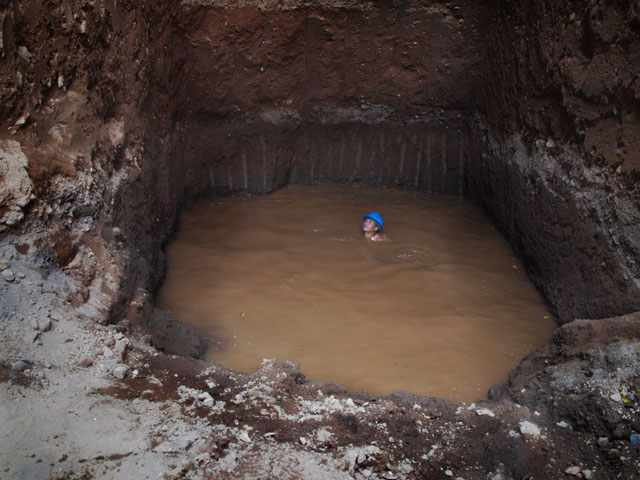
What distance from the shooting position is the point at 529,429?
2.38 metres

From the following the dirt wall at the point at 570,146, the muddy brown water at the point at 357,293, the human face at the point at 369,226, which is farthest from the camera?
the human face at the point at 369,226

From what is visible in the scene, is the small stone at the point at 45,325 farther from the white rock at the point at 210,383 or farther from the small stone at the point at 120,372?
the white rock at the point at 210,383

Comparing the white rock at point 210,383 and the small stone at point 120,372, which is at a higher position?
the small stone at point 120,372

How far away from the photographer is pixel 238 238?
4.92 metres

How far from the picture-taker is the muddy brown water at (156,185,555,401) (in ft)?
11.4

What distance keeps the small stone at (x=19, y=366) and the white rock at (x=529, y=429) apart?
222cm

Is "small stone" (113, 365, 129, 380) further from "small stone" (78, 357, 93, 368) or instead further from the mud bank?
"small stone" (78, 357, 93, 368)

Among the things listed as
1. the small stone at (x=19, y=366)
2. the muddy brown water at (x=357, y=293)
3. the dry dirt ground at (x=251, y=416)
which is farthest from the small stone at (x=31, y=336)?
the muddy brown water at (x=357, y=293)

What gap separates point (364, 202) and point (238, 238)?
1.52 metres

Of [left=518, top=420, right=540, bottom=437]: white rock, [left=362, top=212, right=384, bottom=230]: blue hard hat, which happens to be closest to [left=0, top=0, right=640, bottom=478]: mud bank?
[left=518, top=420, right=540, bottom=437]: white rock

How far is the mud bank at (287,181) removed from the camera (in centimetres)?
220

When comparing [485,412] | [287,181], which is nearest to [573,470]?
[485,412]

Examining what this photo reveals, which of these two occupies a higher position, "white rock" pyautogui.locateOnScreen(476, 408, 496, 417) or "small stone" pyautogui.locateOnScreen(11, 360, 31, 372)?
"small stone" pyautogui.locateOnScreen(11, 360, 31, 372)

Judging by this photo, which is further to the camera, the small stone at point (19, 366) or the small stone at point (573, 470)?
the small stone at point (19, 366)
